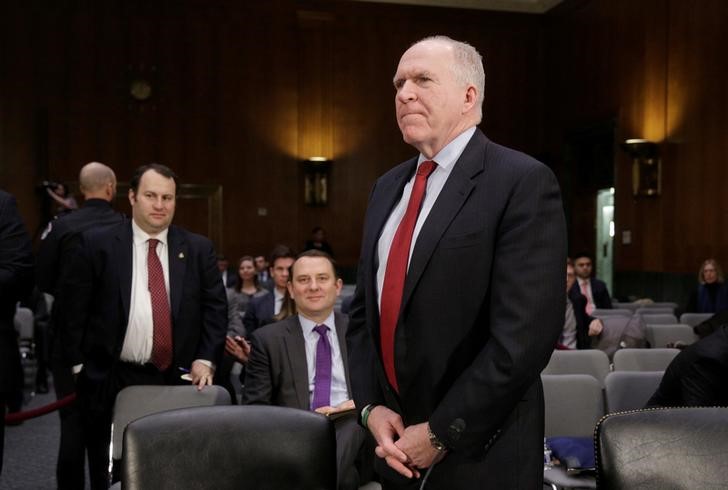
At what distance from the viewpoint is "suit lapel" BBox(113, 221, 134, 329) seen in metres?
3.08

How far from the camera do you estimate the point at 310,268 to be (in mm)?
3363

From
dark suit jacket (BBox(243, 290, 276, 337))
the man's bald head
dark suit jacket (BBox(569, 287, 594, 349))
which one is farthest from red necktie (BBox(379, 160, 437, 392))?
dark suit jacket (BBox(569, 287, 594, 349))

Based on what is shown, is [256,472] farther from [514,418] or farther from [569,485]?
[569,485]

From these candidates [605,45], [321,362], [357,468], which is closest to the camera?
[357,468]

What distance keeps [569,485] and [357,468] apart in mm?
780

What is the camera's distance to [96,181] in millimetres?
3842

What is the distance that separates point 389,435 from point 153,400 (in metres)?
1.42

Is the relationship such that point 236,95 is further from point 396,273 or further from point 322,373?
point 396,273

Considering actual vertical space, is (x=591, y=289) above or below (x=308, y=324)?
below

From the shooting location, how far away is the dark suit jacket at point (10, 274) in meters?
2.86

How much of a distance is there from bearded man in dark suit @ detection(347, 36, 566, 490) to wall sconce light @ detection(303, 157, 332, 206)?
1070 centimetres

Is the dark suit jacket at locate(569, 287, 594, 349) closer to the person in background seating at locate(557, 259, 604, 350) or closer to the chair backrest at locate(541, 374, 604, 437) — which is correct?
the person in background seating at locate(557, 259, 604, 350)

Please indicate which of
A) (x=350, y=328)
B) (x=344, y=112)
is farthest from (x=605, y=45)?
(x=350, y=328)

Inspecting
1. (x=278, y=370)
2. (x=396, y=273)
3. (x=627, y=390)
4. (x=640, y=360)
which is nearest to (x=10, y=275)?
(x=278, y=370)
